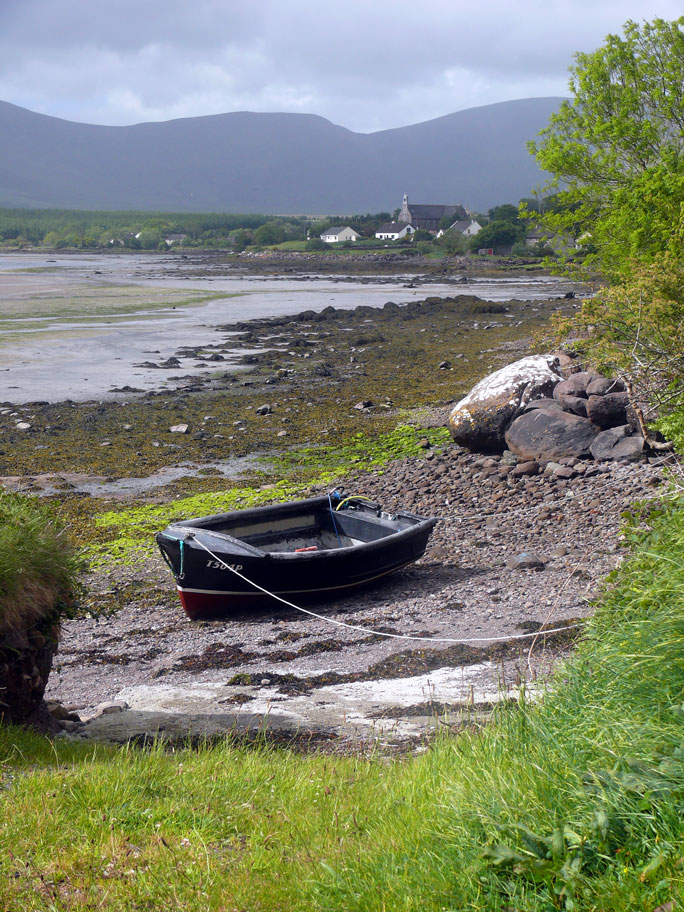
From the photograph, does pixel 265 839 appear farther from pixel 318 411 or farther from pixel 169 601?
pixel 318 411

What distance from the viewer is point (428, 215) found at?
185 m

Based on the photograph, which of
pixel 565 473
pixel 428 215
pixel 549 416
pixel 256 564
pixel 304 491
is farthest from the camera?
pixel 428 215

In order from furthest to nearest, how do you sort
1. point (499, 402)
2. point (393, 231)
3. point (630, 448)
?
point (393, 231)
point (499, 402)
point (630, 448)

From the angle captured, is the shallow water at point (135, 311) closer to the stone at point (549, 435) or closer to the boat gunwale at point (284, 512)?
the stone at point (549, 435)

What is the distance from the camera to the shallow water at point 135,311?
29.2 meters

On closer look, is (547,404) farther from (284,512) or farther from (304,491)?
(284,512)

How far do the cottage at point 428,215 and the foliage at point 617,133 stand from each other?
156 metres

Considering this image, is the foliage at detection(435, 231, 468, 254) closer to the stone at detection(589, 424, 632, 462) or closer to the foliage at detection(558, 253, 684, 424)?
the stone at detection(589, 424, 632, 462)

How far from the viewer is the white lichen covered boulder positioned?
15570mm

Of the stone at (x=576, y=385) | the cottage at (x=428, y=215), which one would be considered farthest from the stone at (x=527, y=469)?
the cottage at (x=428, y=215)

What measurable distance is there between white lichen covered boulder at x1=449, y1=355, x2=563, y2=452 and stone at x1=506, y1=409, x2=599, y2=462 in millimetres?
431

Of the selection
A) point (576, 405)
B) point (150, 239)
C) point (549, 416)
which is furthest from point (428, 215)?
point (549, 416)

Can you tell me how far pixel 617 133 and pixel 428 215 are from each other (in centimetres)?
16887

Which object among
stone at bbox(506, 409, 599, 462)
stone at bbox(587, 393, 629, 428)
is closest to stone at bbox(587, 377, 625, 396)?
stone at bbox(587, 393, 629, 428)
